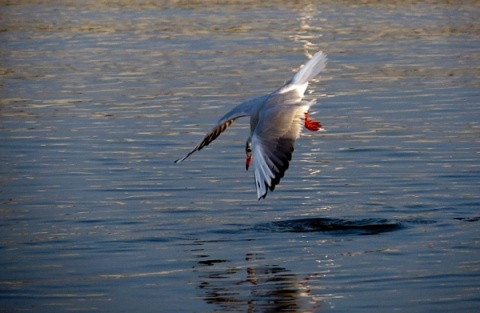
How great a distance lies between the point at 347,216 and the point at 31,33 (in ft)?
67.9

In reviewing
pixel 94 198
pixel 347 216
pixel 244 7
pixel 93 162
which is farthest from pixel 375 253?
pixel 244 7

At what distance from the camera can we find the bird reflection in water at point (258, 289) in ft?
30.7

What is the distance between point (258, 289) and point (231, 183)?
4.29 meters

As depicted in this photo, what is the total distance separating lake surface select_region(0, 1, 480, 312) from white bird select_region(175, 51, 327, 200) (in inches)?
28.6

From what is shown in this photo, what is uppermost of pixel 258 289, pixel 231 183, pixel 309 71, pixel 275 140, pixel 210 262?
pixel 309 71

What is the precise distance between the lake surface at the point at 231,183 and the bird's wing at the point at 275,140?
72cm

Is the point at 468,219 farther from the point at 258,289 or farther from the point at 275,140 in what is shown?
the point at 258,289

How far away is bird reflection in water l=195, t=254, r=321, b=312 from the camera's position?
9.35 m

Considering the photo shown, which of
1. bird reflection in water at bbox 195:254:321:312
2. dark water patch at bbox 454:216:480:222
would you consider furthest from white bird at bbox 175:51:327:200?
dark water patch at bbox 454:216:480:222

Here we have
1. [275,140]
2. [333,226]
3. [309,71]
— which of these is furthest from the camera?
[309,71]

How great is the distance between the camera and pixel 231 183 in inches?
554

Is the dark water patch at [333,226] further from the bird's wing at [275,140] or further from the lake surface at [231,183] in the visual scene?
the bird's wing at [275,140]

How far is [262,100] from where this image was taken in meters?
12.2

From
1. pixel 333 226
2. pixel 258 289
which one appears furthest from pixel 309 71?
pixel 258 289
